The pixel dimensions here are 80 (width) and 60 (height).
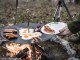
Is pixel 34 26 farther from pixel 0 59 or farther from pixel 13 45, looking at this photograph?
pixel 0 59

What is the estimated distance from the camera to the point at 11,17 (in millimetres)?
7516

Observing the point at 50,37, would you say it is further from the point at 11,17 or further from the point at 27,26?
the point at 11,17

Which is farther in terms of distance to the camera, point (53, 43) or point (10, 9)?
point (10, 9)

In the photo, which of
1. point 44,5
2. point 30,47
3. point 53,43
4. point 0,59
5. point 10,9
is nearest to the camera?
point 0,59

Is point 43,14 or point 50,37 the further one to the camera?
point 43,14

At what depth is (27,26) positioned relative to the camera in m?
4.43

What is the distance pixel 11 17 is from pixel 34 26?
321 centimetres

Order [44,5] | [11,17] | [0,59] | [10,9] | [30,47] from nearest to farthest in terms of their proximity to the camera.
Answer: [0,59]
[30,47]
[11,17]
[10,9]
[44,5]

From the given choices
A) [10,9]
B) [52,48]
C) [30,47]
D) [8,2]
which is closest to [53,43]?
[52,48]

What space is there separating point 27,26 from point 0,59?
117 centimetres

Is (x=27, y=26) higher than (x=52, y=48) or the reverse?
higher

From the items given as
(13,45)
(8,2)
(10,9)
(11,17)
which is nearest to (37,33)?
(13,45)

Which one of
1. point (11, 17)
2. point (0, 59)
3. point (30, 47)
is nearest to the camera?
point (0, 59)

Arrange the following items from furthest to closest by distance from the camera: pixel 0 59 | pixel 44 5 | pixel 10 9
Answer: pixel 44 5 → pixel 10 9 → pixel 0 59
